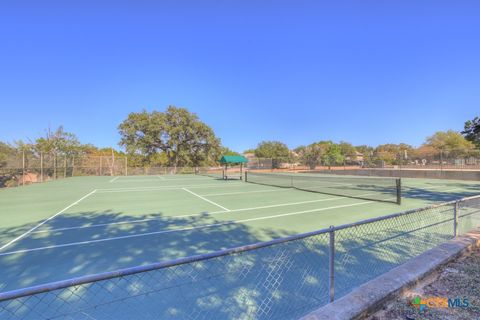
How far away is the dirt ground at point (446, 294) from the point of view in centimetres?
246

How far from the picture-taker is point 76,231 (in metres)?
6.28

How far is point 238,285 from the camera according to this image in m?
3.38

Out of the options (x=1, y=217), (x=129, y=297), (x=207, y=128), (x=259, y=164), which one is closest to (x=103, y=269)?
(x=129, y=297)

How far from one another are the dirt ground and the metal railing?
1.99 ft

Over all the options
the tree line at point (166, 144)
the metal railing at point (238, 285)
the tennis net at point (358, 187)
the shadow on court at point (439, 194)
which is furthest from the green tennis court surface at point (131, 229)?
the tree line at point (166, 144)

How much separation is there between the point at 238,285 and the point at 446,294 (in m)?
2.49

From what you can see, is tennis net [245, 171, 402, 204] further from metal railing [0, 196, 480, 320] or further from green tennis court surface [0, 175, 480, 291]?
metal railing [0, 196, 480, 320]

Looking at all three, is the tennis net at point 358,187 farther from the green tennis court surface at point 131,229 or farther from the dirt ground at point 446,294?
the dirt ground at point 446,294

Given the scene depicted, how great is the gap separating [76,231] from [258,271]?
5142mm

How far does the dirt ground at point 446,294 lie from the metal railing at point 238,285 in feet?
1.99

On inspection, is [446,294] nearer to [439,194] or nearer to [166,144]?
[439,194]

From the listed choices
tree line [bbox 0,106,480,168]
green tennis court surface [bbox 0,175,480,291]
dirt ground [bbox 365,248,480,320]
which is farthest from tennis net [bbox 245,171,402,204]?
tree line [bbox 0,106,480,168]

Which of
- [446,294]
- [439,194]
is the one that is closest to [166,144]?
[439,194]

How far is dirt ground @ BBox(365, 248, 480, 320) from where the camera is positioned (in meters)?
2.46
